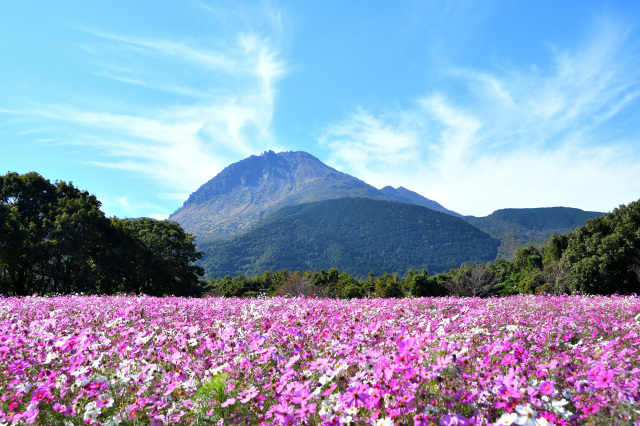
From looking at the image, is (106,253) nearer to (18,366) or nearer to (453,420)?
(18,366)

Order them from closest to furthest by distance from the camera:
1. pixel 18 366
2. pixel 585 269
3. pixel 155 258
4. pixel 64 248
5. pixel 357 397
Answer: pixel 357 397 → pixel 18 366 → pixel 64 248 → pixel 585 269 → pixel 155 258

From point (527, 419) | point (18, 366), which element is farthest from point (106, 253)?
point (527, 419)

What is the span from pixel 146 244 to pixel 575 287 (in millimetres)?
37686

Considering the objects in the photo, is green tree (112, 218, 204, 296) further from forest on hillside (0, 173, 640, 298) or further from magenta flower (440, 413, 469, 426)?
magenta flower (440, 413, 469, 426)

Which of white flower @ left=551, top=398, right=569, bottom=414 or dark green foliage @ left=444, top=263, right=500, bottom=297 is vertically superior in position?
white flower @ left=551, top=398, right=569, bottom=414

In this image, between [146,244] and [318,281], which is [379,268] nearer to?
[318,281]

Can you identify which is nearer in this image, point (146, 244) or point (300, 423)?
point (300, 423)

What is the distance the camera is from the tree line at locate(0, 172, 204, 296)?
24.7 meters

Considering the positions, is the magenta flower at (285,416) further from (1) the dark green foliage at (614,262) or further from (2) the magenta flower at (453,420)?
(1) the dark green foliage at (614,262)

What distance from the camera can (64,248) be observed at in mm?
26656

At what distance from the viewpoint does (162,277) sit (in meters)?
33.6

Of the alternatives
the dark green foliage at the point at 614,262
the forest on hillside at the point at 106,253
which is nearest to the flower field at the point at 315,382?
the forest on hillside at the point at 106,253

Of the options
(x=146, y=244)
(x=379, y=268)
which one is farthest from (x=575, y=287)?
(x=379, y=268)

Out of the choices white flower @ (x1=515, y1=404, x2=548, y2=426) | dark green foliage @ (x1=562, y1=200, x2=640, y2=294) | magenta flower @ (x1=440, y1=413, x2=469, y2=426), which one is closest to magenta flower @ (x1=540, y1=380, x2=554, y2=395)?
white flower @ (x1=515, y1=404, x2=548, y2=426)
